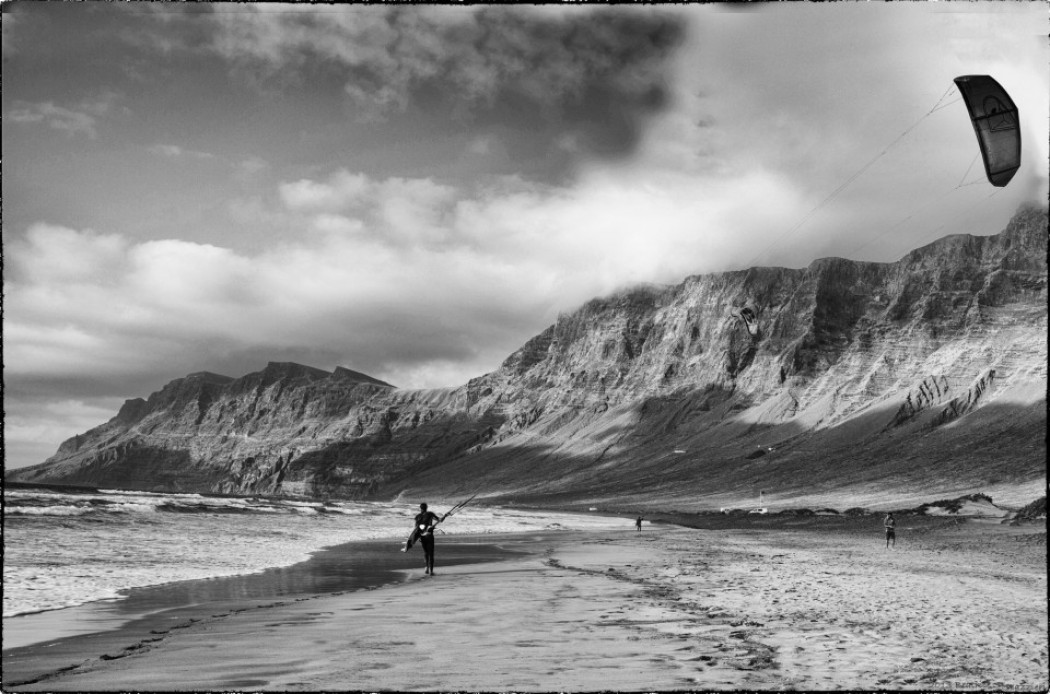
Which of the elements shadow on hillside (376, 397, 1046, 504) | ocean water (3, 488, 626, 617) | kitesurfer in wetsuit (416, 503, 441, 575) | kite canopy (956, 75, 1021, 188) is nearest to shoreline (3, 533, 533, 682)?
kitesurfer in wetsuit (416, 503, 441, 575)

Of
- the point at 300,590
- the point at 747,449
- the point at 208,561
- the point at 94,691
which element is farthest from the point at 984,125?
the point at 747,449

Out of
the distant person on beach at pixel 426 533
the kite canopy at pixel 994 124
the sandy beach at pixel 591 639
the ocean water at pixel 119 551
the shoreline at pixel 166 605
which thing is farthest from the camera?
the distant person on beach at pixel 426 533

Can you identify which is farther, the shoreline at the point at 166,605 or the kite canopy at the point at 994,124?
the kite canopy at the point at 994,124

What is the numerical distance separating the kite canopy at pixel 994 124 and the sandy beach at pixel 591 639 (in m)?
6.93

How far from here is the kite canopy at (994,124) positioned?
12.1 meters

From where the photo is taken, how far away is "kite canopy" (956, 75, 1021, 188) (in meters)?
12.1

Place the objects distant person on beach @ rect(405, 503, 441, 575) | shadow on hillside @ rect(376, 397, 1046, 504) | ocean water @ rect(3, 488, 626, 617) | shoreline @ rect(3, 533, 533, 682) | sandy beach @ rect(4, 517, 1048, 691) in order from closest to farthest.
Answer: sandy beach @ rect(4, 517, 1048, 691), shoreline @ rect(3, 533, 533, 682), ocean water @ rect(3, 488, 626, 617), distant person on beach @ rect(405, 503, 441, 575), shadow on hillside @ rect(376, 397, 1046, 504)

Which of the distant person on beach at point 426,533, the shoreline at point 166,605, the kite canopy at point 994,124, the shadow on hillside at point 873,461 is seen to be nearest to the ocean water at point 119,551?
the shoreline at point 166,605

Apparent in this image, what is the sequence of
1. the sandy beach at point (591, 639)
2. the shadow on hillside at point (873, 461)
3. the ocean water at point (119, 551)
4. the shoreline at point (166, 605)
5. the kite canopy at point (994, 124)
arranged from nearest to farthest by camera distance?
1. the sandy beach at point (591, 639)
2. the shoreline at point (166, 605)
3. the kite canopy at point (994, 124)
4. the ocean water at point (119, 551)
5. the shadow on hillside at point (873, 461)

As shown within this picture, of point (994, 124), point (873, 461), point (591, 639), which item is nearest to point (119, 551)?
point (591, 639)

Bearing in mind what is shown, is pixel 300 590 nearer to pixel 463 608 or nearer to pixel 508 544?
pixel 463 608

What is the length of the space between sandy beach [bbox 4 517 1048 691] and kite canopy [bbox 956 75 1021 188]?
22.7ft

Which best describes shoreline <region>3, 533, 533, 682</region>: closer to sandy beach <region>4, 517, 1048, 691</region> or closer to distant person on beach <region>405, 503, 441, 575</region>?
sandy beach <region>4, 517, 1048, 691</region>

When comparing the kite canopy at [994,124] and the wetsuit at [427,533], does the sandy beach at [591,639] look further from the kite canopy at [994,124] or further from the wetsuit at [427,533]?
the kite canopy at [994,124]
